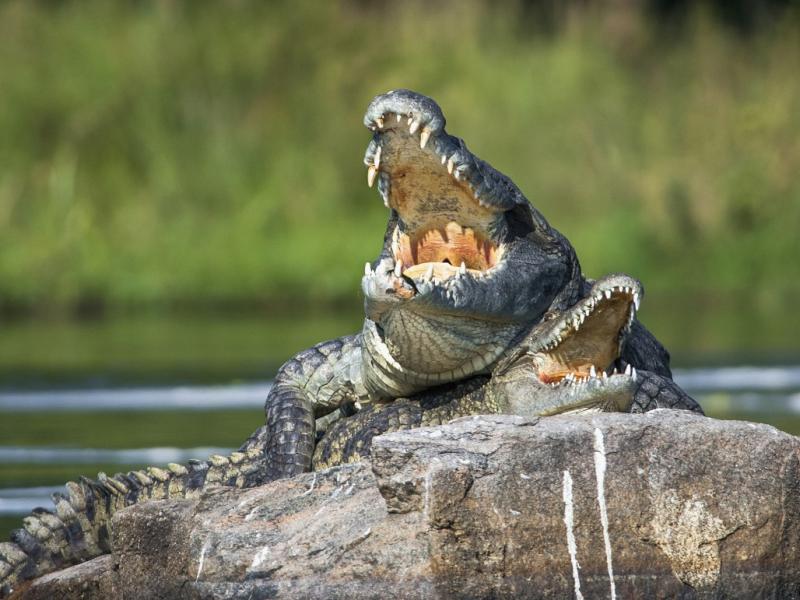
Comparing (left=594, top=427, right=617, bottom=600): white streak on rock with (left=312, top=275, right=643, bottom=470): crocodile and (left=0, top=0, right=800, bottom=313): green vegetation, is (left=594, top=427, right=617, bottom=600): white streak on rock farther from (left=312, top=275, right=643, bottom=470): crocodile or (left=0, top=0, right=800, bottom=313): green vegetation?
(left=0, top=0, right=800, bottom=313): green vegetation

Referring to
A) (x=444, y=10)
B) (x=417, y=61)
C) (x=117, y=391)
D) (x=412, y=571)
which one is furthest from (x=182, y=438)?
(x=444, y=10)

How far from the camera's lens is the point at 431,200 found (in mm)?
6043

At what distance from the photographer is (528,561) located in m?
4.96

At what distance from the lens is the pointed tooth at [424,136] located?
570 centimetres

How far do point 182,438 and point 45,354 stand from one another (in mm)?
4814

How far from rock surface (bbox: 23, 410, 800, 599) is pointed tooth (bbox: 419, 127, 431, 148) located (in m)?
1.00

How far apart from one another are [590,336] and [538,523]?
1278 millimetres

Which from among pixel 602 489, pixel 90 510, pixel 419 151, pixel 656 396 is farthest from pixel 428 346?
pixel 90 510

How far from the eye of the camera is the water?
31.8 ft

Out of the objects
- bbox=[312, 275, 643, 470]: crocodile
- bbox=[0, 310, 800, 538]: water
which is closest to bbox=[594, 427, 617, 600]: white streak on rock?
bbox=[312, 275, 643, 470]: crocodile

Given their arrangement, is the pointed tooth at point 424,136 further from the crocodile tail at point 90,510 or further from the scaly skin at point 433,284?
the crocodile tail at point 90,510

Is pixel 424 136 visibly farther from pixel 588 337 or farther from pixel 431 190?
pixel 588 337

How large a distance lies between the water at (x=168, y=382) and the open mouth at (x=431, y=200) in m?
2.19

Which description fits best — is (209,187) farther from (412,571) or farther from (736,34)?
(412,571)
